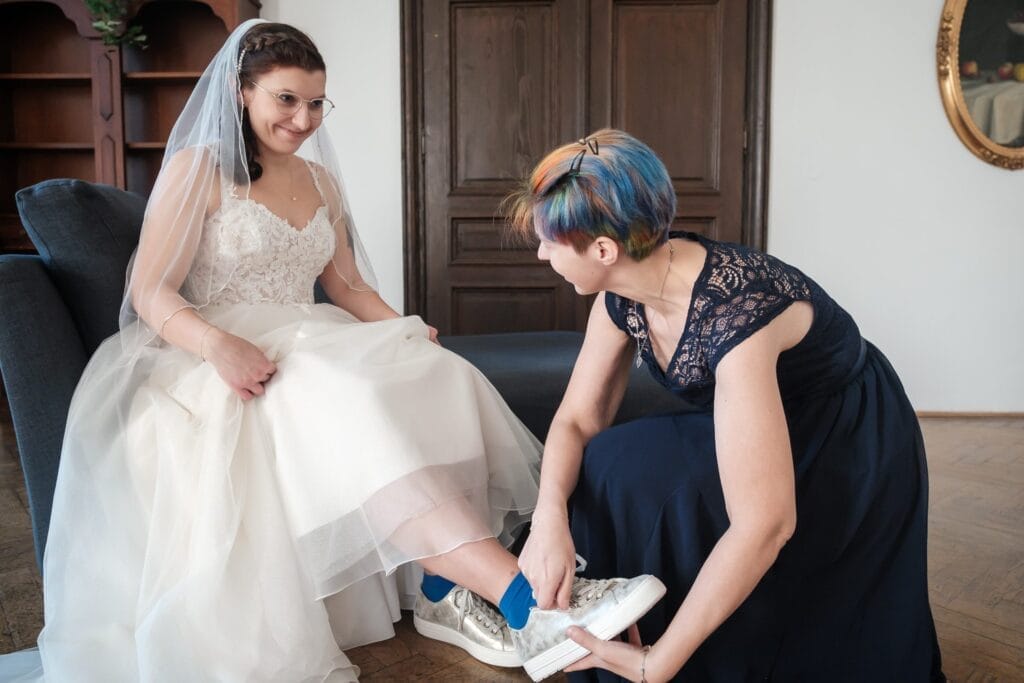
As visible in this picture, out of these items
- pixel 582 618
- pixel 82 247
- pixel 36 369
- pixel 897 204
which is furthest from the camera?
pixel 897 204

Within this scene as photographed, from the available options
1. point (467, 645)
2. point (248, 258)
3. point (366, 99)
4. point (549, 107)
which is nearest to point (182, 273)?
point (248, 258)

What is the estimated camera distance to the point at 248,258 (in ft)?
6.13

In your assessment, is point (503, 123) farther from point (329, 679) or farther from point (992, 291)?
point (329, 679)

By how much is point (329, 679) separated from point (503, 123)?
10.6ft

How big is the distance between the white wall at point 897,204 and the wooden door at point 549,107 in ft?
0.65

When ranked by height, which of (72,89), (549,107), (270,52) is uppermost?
(72,89)

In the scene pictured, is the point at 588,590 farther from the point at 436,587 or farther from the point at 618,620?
the point at 436,587

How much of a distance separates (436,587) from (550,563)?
49 cm

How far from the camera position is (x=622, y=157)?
3.82 feet

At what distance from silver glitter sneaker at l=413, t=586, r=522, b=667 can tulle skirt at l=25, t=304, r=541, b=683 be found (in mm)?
172

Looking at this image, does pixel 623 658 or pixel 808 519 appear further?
pixel 808 519

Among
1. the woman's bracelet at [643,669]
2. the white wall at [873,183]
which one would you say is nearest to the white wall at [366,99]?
the white wall at [873,183]

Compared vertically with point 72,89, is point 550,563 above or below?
below

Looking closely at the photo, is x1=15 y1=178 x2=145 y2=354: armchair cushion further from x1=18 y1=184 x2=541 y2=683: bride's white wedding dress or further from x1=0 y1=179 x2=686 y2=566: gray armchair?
x1=18 y1=184 x2=541 y2=683: bride's white wedding dress
